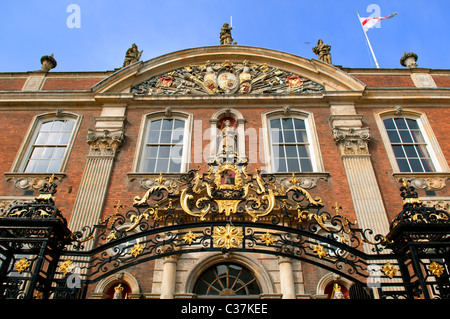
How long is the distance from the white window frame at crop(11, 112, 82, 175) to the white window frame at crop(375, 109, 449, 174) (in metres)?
10.3

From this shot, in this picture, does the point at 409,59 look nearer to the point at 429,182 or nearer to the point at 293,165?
the point at 429,182

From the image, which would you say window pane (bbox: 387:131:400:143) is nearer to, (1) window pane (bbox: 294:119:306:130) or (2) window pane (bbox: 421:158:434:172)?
(2) window pane (bbox: 421:158:434:172)

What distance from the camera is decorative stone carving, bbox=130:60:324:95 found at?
13812mm

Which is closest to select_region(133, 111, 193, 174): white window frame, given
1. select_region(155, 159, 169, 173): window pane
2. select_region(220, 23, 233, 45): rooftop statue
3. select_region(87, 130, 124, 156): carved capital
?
select_region(155, 159, 169, 173): window pane

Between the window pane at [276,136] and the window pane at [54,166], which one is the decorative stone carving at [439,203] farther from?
the window pane at [54,166]

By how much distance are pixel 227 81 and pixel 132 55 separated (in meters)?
4.27

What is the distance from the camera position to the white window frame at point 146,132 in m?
11.7

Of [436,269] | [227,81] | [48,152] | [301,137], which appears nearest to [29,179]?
[48,152]

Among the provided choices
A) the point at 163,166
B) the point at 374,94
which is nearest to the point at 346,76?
the point at 374,94

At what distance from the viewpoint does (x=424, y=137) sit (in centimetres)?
1266

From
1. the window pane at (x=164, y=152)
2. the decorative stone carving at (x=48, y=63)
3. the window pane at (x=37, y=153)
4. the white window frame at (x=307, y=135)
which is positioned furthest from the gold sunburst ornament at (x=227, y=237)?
the decorative stone carving at (x=48, y=63)

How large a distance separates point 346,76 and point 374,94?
1198 mm

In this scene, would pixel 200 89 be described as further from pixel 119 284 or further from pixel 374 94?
pixel 119 284

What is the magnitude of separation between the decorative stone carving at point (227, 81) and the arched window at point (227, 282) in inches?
261
